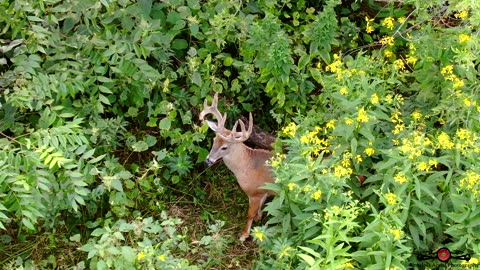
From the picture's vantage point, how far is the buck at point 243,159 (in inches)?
156

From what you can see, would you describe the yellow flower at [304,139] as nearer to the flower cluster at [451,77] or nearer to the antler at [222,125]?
the antler at [222,125]

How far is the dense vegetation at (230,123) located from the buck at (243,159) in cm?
19

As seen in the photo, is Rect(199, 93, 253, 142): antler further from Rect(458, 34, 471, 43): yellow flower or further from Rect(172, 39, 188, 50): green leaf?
Rect(458, 34, 471, 43): yellow flower

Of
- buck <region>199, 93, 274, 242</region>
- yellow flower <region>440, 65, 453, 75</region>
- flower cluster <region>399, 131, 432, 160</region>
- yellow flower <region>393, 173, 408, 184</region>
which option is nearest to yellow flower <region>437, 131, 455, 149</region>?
flower cluster <region>399, 131, 432, 160</region>

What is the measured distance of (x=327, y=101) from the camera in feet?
12.9

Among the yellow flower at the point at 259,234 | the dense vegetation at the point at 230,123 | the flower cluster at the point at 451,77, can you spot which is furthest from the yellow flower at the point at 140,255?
the flower cluster at the point at 451,77

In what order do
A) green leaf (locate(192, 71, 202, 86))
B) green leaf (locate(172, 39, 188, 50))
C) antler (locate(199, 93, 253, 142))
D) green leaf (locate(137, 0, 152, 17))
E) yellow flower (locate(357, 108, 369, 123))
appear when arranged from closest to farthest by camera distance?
1. yellow flower (locate(357, 108, 369, 123))
2. antler (locate(199, 93, 253, 142))
3. green leaf (locate(137, 0, 152, 17))
4. green leaf (locate(192, 71, 202, 86))
5. green leaf (locate(172, 39, 188, 50))

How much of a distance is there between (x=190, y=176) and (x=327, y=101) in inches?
47.7

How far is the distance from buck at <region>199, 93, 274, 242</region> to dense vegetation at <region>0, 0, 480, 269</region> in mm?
189

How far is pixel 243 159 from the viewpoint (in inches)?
158

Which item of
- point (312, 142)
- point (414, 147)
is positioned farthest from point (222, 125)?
point (414, 147)

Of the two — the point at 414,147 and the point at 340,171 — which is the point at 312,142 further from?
the point at 414,147

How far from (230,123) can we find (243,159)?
51cm

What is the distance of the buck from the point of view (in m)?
3.96
